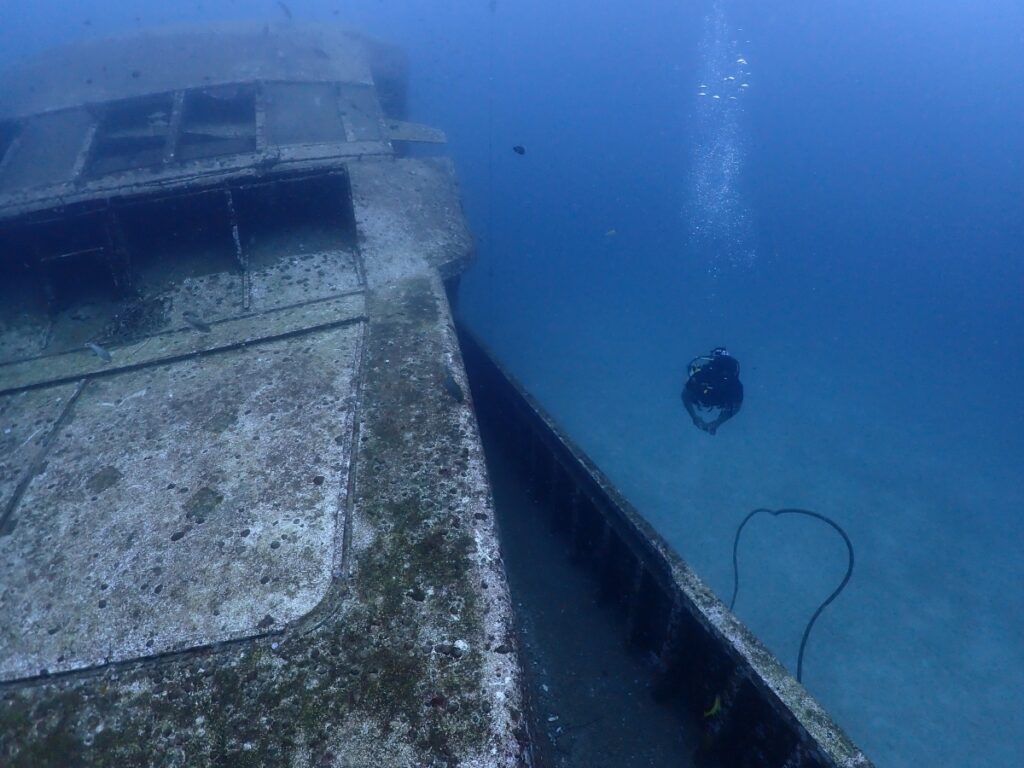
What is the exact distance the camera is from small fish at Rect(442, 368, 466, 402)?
3.46 metres

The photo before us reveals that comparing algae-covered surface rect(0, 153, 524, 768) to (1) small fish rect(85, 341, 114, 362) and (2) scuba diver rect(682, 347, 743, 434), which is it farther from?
(2) scuba diver rect(682, 347, 743, 434)

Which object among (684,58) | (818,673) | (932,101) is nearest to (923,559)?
(818,673)

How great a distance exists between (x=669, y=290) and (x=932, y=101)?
2941 cm

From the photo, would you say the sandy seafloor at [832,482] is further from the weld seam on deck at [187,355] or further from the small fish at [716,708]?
the weld seam on deck at [187,355]

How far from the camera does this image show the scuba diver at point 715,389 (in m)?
7.60

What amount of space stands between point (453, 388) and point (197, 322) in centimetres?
230

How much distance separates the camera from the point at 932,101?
98.3 ft

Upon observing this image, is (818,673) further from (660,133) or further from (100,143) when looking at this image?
(660,133)

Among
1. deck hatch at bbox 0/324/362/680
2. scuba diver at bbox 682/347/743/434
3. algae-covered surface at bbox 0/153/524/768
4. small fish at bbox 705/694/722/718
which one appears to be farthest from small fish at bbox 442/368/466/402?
scuba diver at bbox 682/347/743/434

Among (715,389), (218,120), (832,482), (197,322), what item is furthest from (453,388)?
(218,120)

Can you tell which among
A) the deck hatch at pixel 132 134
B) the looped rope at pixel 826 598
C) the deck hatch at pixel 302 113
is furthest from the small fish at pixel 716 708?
the deck hatch at pixel 132 134

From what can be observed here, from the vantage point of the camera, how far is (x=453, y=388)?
3510mm

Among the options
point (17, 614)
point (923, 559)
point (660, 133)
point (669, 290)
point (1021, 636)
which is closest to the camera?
point (17, 614)

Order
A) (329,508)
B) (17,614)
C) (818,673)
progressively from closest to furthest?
(17,614) → (329,508) → (818,673)
